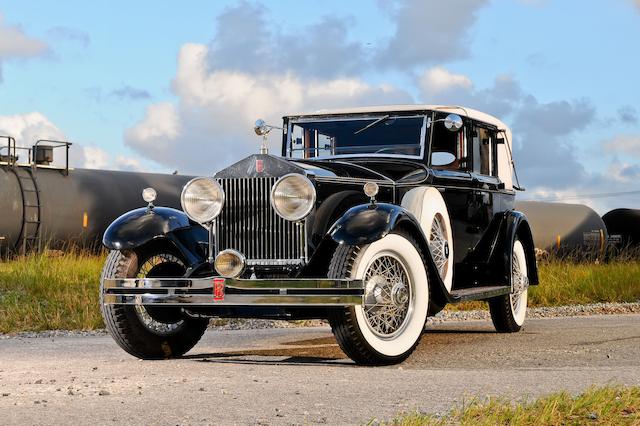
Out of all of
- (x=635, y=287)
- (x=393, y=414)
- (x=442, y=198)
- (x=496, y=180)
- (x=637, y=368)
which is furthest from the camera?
(x=635, y=287)

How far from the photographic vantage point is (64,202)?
23.7 meters

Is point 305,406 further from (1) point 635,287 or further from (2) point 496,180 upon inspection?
(1) point 635,287

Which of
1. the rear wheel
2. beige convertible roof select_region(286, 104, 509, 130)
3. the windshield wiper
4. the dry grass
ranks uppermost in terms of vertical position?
beige convertible roof select_region(286, 104, 509, 130)

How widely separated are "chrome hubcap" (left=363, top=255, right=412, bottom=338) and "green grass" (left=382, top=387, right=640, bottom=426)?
2291mm

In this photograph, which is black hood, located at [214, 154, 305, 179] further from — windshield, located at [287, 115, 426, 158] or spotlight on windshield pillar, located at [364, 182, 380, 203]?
windshield, located at [287, 115, 426, 158]

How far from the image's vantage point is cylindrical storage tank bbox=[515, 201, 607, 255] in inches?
1238

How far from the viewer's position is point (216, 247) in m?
8.73

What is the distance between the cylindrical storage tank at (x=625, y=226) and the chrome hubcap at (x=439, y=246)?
27111 millimetres

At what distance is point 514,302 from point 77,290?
6718 millimetres

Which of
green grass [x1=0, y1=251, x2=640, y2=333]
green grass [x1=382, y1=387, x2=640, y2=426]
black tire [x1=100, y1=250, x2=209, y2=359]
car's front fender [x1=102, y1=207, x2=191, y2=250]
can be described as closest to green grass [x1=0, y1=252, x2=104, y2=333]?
green grass [x1=0, y1=251, x2=640, y2=333]

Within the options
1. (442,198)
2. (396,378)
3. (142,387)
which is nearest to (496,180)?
(442,198)

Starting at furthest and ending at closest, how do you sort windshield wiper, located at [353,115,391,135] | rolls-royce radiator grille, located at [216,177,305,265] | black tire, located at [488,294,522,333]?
1. black tire, located at [488,294,522,333]
2. windshield wiper, located at [353,115,391,135]
3. rolls-royce radiator grille, located at [216,177,305,265]

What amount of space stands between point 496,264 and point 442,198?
1.67m

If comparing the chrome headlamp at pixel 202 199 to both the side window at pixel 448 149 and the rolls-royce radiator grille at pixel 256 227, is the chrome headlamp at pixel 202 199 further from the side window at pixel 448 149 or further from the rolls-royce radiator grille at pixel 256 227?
the side window at pixel 448 149
